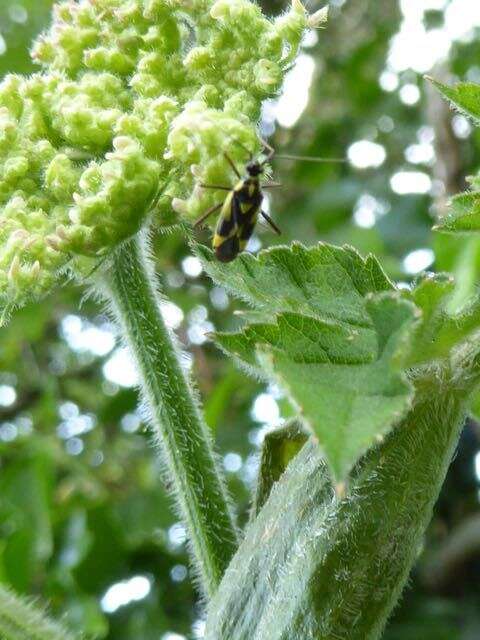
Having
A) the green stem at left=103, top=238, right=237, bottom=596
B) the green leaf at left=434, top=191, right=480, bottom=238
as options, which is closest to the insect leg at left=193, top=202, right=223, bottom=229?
the green stem at left=103, top=238, right=237, bottom=596

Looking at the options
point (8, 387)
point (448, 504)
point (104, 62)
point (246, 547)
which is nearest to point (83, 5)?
point (104, 62)

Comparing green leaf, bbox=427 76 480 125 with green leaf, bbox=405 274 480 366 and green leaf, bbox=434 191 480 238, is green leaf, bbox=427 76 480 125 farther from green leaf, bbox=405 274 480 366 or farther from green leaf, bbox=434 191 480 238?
green leaf, bbox=405 274 480 366

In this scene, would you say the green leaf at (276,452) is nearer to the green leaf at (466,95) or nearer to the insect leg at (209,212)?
the insect leg at (209,212)

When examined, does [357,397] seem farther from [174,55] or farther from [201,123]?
[174,55]

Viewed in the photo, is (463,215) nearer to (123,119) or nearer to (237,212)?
(237,212)

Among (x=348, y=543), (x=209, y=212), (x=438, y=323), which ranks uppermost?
(x=209, y=212)

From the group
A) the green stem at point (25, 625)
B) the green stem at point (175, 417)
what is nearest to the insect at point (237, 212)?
the green stem at point (175, 417)

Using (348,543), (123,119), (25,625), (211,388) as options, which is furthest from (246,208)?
(211,388)
